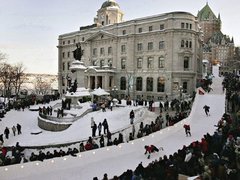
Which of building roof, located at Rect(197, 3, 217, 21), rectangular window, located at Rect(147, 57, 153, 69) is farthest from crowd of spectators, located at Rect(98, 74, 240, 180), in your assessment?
building roof, located at Rect(197, 3, 217, 21)

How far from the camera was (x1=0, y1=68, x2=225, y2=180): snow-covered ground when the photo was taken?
13.4m

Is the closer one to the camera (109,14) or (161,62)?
(161,62)

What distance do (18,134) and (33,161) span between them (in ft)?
53.2

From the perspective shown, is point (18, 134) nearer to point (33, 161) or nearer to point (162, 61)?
point (33, 161)

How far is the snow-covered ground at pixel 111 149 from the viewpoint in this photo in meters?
13.4

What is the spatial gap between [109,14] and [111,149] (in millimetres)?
60092

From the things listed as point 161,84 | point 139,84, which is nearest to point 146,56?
point 139,84

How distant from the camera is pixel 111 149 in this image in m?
16.2

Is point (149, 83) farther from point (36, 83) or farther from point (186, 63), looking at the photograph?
point (36, 83)

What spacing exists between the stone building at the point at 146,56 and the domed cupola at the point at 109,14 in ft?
32.7

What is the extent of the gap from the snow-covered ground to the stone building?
15.4 meters

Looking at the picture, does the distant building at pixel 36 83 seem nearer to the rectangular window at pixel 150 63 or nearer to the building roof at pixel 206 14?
the rectangular window at pixel 150 63

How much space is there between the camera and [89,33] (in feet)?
205

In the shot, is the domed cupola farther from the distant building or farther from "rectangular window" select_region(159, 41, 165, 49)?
"rectangular window" select_region(159, 41, 165, 49)
